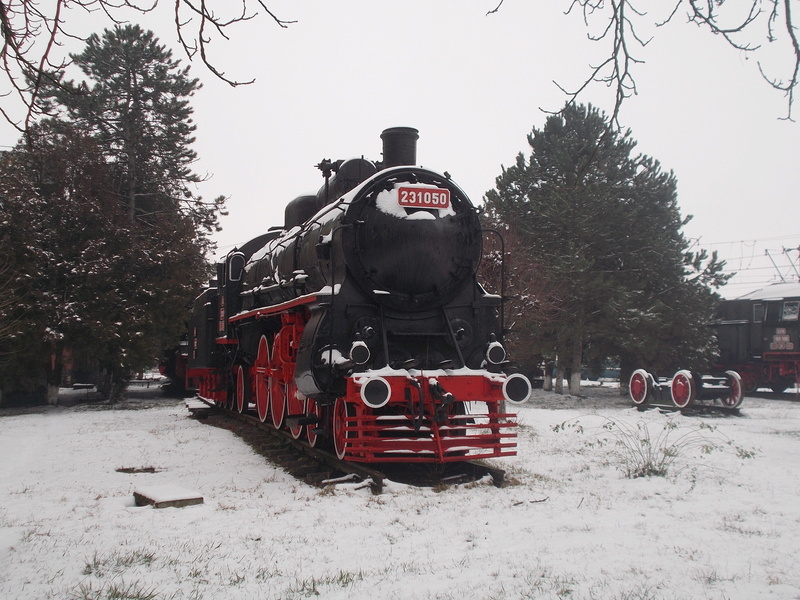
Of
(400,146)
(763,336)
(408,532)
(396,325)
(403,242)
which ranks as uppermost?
(400,146)

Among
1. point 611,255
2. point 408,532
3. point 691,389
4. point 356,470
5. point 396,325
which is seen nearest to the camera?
point 408,532

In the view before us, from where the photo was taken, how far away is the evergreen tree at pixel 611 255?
21.9 m

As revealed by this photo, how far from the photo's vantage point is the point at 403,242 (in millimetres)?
8289

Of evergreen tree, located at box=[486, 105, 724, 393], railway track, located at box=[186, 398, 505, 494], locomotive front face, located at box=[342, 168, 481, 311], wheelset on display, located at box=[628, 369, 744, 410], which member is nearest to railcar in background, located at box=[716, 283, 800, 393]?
evergreen tree, located at box=[486, 105, 724, 393]

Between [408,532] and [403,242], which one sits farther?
[403,242]

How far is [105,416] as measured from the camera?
53.8 ft

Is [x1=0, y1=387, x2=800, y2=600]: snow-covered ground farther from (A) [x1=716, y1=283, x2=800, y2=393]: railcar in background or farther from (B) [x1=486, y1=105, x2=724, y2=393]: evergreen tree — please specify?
(A) [x1=716, y1=283, x2=800, y2=393]: railcar in background

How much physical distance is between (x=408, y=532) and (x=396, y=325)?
3185 mm

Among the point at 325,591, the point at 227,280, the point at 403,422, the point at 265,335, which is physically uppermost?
the point at 227,280

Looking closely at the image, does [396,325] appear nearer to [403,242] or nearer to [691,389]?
[403,242]

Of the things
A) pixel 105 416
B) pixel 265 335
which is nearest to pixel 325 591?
pixel 265 335

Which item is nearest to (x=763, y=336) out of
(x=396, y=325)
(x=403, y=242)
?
(x=396, y=325)

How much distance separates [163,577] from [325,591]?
106 cm

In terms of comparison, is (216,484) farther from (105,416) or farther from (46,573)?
(105,416)
